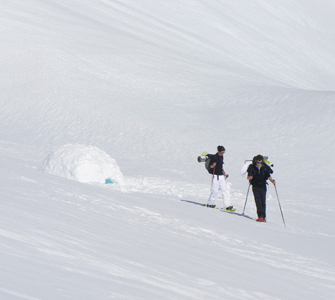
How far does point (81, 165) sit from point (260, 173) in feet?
12.6

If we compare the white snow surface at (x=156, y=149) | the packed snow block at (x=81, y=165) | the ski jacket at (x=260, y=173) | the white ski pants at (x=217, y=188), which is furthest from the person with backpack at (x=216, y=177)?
the packed snow block at (x=81, y=165)

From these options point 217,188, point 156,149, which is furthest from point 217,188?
point 156,149

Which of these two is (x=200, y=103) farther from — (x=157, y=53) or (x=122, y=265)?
(x=122, y=265)

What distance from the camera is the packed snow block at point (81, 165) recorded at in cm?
1165

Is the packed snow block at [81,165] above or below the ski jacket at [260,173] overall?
below

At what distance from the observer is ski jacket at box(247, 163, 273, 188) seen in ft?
34.4

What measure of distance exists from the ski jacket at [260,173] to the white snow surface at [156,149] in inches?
30.6

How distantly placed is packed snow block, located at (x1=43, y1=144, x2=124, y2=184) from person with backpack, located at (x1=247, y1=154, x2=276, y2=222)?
330cm

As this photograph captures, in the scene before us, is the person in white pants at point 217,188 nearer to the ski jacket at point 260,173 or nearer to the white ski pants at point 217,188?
the white ski pants at point 217,188

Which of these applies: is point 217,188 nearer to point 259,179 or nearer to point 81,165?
point 259,179

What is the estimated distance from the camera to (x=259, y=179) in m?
10.5

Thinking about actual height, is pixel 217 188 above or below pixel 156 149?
below

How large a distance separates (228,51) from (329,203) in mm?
28746

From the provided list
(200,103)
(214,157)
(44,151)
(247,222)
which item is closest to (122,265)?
(247,222)
